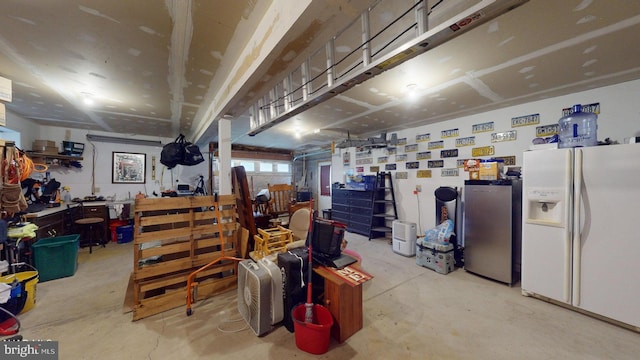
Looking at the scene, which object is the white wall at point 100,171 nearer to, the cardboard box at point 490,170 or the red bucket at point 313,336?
the red bucket at point 313,336

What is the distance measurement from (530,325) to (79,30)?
474 centimetres

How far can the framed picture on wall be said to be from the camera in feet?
17.5

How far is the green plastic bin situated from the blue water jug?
653 centimetres

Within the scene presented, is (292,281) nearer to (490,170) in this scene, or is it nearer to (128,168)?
(490,170)

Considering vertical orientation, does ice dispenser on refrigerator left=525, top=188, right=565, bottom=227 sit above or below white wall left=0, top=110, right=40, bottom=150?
below

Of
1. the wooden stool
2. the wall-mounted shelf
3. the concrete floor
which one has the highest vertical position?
the wall-mounted shelf

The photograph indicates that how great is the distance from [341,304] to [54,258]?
400cm

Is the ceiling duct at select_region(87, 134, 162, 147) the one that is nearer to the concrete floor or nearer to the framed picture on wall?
the framed picture on wall

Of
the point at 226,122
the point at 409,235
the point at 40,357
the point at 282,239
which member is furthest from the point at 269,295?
the point at 409,235

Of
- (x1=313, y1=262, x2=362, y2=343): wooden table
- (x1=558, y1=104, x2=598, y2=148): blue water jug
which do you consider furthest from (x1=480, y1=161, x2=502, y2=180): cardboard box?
(x1=313, y1=262, x2=362, y2=343): wooden table

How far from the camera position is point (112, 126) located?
472cm

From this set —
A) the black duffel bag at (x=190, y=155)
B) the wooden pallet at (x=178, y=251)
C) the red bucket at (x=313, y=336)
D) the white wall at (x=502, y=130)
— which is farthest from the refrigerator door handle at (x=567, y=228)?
the black duffel bag at (x=190, y=155)

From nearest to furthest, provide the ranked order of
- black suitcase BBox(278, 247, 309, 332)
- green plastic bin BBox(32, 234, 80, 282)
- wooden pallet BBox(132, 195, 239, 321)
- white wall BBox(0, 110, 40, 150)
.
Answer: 1. black suitcase BBox(278, 247, 309, 332)
2. wooden pallet BBox(132, 195, 239, 321)
3. green plastic bin BBox(32, 234, 80, 282)
4. white wall BBox(0, 110, 40, 150)

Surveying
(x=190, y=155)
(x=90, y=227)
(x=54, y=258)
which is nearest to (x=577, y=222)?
(x=190, y=155)
